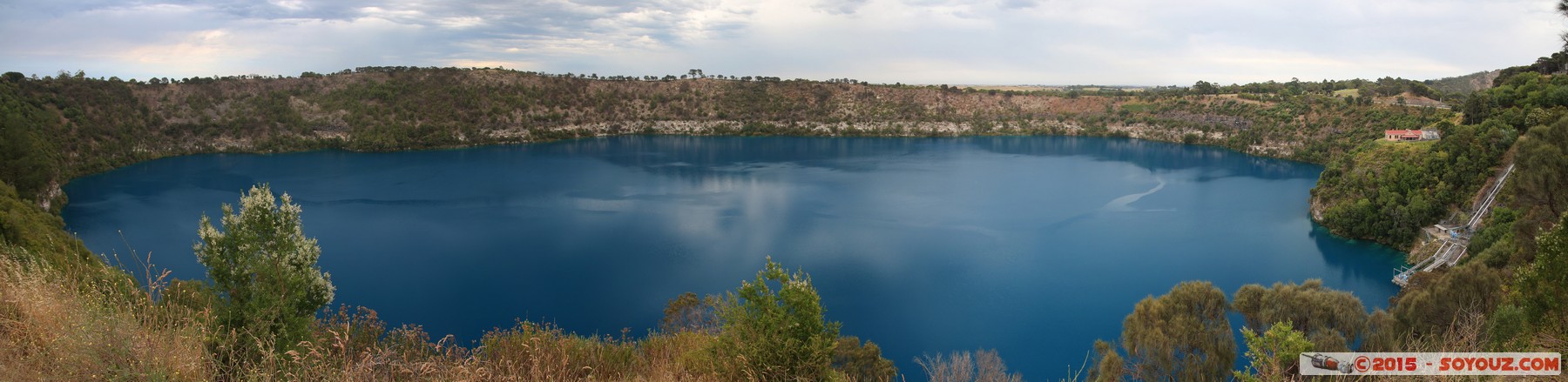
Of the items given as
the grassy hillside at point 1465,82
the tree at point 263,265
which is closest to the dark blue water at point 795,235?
the tree at point 263,265

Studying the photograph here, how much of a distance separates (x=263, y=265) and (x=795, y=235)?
1973 cm

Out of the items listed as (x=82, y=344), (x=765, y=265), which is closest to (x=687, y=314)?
(x=765, y=265)

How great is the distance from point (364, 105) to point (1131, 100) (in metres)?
74.9

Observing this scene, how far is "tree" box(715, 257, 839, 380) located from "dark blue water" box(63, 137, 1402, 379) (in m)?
7.94

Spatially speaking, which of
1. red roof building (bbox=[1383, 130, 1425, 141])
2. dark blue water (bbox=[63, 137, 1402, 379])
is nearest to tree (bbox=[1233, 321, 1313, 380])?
dark blue water (bbox=[63, 137, 1402, 379])

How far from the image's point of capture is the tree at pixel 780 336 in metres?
9.12

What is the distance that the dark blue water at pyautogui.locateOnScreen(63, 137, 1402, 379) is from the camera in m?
20.3

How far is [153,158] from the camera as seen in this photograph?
5316 centimetres

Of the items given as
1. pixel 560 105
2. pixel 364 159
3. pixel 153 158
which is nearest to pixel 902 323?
pixel 364 159

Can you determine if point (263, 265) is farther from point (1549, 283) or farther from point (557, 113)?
point (557, 113)

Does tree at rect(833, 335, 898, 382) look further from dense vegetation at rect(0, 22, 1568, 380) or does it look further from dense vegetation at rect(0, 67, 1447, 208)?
dense vegetation at rect(0, 67, 1447, 208)

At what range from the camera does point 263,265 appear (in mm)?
11258

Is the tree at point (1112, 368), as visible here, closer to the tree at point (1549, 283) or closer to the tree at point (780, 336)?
the tree at point (1549, 283)

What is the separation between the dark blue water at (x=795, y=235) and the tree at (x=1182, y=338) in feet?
9.99
